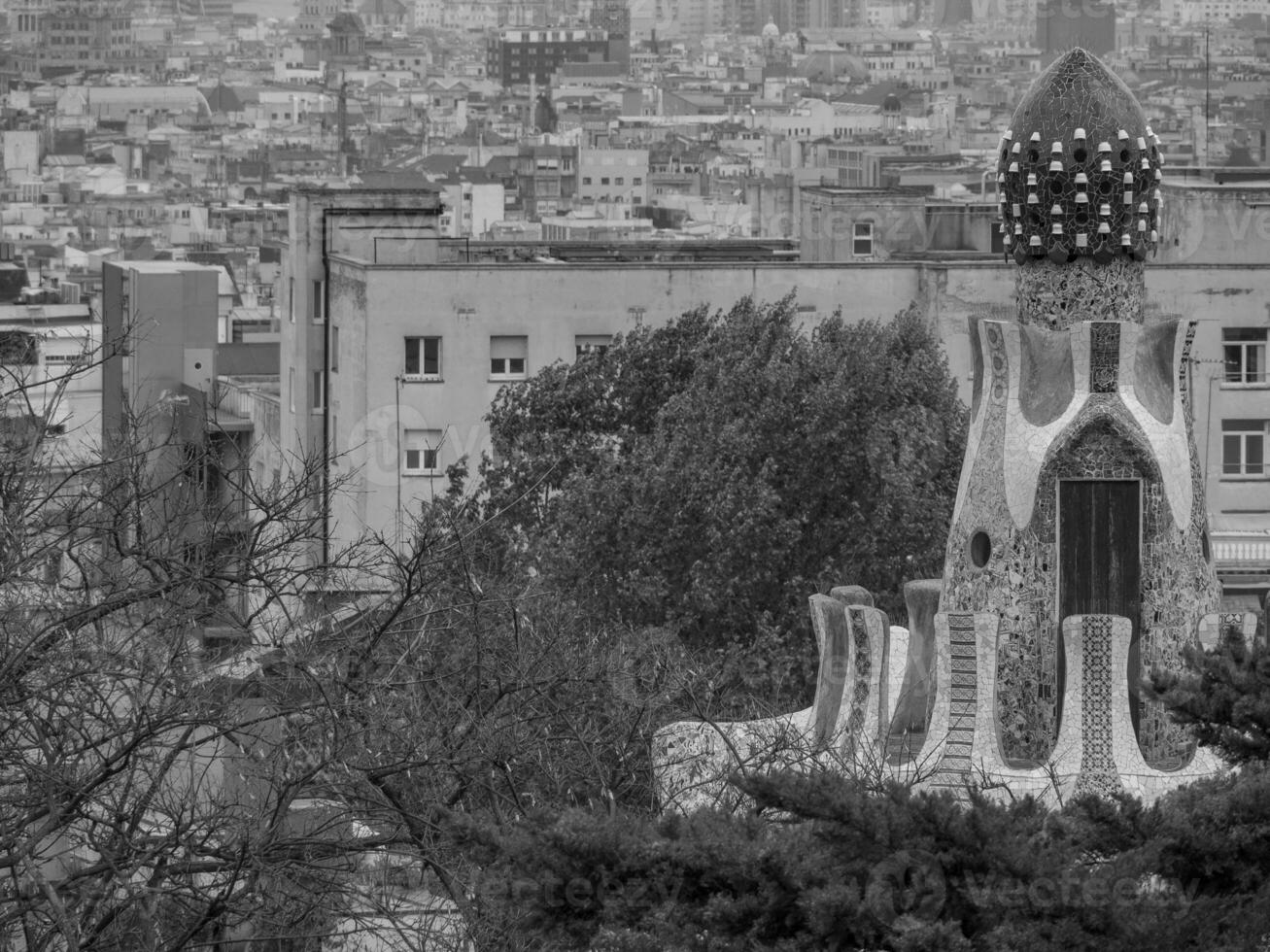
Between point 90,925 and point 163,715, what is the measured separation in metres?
1.12

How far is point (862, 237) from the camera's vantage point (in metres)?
53.6

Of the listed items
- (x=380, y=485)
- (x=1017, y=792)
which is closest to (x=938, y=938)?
(x=1017, y=792)

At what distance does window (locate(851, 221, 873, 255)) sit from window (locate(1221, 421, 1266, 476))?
25.0ft

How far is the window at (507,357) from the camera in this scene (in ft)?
154

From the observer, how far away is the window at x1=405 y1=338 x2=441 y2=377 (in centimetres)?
4666

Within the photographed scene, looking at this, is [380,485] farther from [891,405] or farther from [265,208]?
[265,208]

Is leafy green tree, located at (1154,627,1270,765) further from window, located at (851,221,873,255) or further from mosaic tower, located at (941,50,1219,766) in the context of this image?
window, located at (851,221,873,255)

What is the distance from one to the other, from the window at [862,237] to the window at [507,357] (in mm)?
8075

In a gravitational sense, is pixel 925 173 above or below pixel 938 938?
above

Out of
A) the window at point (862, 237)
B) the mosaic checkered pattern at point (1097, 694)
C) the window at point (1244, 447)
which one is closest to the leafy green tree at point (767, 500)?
the mosaic checkered pattern at point (1097, 694)

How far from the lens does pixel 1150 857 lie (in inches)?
532

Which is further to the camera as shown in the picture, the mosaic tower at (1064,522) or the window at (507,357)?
the window at (507,357)

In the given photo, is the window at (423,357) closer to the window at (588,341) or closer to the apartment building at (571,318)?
the apartment building at (571,318)

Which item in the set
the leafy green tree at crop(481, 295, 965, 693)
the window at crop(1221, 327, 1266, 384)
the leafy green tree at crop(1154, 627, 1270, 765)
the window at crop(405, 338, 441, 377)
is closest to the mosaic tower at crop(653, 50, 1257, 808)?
the leafy green tree at crop(1154, 627, 1270, 765)
